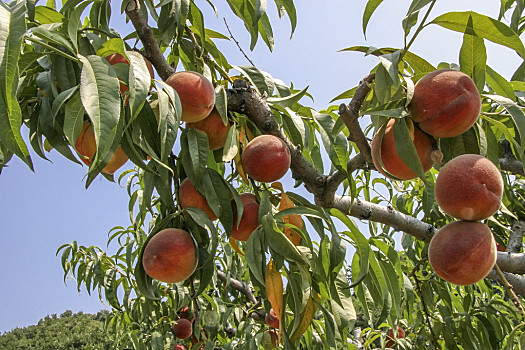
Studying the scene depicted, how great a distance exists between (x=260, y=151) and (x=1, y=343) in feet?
58.2

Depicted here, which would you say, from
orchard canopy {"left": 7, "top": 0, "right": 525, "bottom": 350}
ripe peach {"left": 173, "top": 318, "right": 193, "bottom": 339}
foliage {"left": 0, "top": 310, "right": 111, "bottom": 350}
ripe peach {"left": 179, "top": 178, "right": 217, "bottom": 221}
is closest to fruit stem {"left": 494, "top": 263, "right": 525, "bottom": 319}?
orchard canopy {"left": 7, "top": 0, "right": 525, "bottom": 350}

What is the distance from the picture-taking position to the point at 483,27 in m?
0.75

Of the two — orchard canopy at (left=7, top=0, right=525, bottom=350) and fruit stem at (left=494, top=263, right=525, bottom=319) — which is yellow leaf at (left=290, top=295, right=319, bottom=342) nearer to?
orchard canopy at (left=7, top=0, right=525, bottom=350)

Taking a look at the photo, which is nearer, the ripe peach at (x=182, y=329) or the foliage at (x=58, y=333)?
the ripe peach at (x=182, y=329)

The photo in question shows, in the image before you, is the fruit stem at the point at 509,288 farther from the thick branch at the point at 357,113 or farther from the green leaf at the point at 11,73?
the green leaf at the point at 11,73

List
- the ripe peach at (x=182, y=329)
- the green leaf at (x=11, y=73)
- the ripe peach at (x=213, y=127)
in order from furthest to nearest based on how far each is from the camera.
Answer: the ripe peach at (x=182, y=329) < the ripe peach at (x=213, y=127) < the green leaf at (x=11, y=73)

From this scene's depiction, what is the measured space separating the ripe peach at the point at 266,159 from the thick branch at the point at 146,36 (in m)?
0.33

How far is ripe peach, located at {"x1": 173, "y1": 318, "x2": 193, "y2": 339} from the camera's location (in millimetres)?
2273

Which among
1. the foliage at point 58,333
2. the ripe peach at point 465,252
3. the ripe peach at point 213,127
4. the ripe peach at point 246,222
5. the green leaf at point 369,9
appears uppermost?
the foliage at point 58,333

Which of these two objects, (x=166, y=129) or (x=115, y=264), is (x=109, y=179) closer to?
(x=166, y=129)

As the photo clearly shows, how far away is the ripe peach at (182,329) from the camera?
7.46 feet

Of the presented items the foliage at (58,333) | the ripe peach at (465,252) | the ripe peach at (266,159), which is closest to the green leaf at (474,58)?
the ripe peach at (465,252)

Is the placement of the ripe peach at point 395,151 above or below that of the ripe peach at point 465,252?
above

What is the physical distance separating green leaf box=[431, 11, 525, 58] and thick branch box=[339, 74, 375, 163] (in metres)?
0.16
